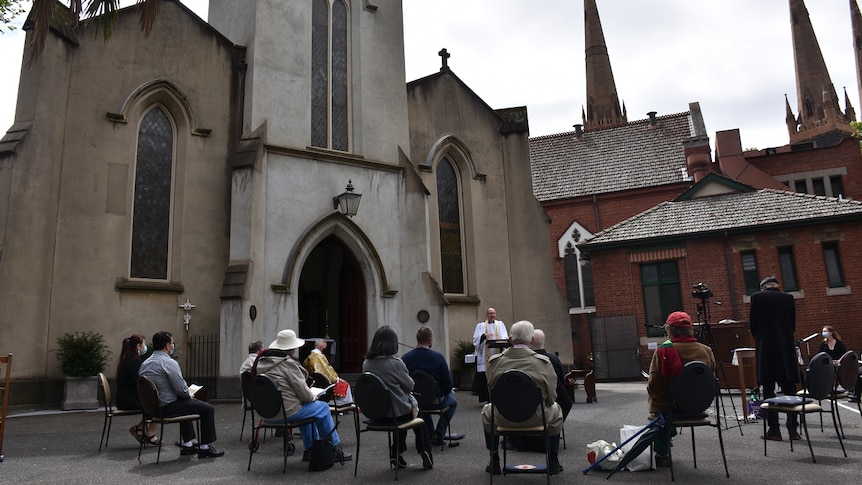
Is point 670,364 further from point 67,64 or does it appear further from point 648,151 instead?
point 648,151

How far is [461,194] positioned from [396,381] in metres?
13.0

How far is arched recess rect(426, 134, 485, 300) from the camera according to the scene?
714 inches

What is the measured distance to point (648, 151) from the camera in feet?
109

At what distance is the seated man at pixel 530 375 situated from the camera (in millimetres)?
5855

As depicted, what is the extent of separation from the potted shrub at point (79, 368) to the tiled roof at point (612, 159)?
23154 millimetres

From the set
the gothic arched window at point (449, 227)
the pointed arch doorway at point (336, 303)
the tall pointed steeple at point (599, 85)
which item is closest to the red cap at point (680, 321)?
the pointed arch doorway at point (336, 303)

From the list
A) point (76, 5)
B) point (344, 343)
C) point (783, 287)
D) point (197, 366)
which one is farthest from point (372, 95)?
point (783, 287)

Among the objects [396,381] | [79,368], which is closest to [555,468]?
[396,381]

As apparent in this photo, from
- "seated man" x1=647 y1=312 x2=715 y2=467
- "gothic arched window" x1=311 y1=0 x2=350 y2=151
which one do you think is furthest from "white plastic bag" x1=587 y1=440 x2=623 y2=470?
"gothic arched window" x1=311 y1=0 x2=350 y2=151

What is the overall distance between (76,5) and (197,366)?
8.41 metres

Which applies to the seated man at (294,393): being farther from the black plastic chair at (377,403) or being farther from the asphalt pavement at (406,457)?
the black plastic chair at (377,403)

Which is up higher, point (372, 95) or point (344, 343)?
point (372, 95)

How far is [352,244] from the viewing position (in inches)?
623

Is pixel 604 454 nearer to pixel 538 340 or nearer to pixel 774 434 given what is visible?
pixel 538 340
